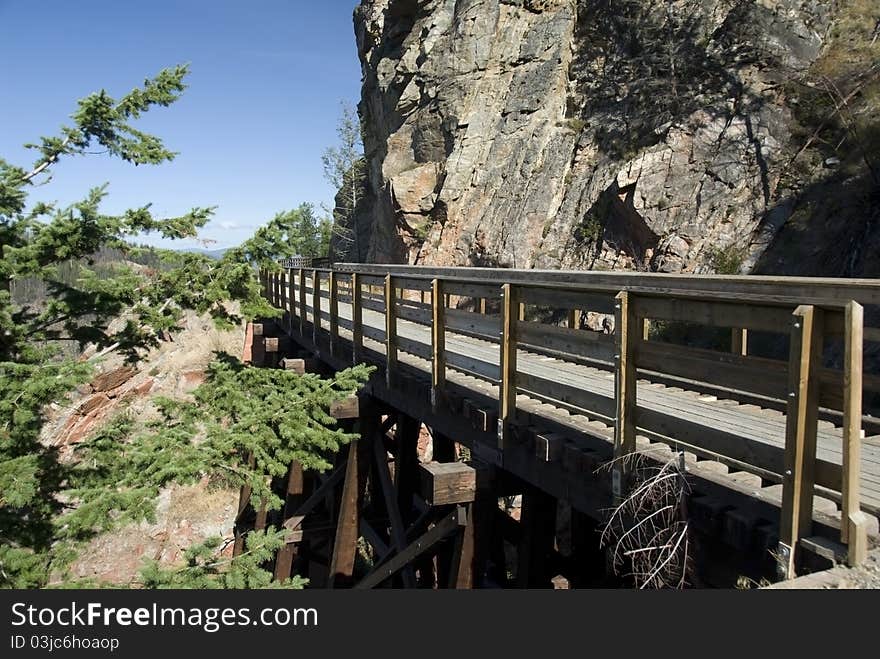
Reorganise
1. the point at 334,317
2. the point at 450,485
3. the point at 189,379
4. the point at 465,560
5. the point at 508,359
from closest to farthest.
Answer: the point at 508,359 < the point at 450,485 < the point at 465,560 < the point at 334,317 < the point at 189,379

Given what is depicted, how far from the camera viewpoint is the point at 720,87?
653 inches

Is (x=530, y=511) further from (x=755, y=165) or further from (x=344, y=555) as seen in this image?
(x=755, y=165)

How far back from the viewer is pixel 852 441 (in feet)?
8.02

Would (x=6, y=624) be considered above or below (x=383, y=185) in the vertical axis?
below

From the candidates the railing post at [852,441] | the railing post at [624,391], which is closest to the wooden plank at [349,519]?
the railing post at [624,391]

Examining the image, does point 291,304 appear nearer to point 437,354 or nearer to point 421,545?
point 437,354

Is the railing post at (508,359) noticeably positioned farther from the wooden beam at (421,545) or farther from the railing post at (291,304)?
the railing post at (291,304)

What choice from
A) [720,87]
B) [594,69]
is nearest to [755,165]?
[720,87]

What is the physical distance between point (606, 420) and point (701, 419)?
762mm

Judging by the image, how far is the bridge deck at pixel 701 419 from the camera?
→ 3.01 metres

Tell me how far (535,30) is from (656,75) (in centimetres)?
656

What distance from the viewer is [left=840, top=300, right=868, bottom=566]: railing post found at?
7.92 ft

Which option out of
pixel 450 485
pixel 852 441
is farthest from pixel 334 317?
pixel 852 441

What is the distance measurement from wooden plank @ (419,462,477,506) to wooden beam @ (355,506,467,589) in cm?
22
